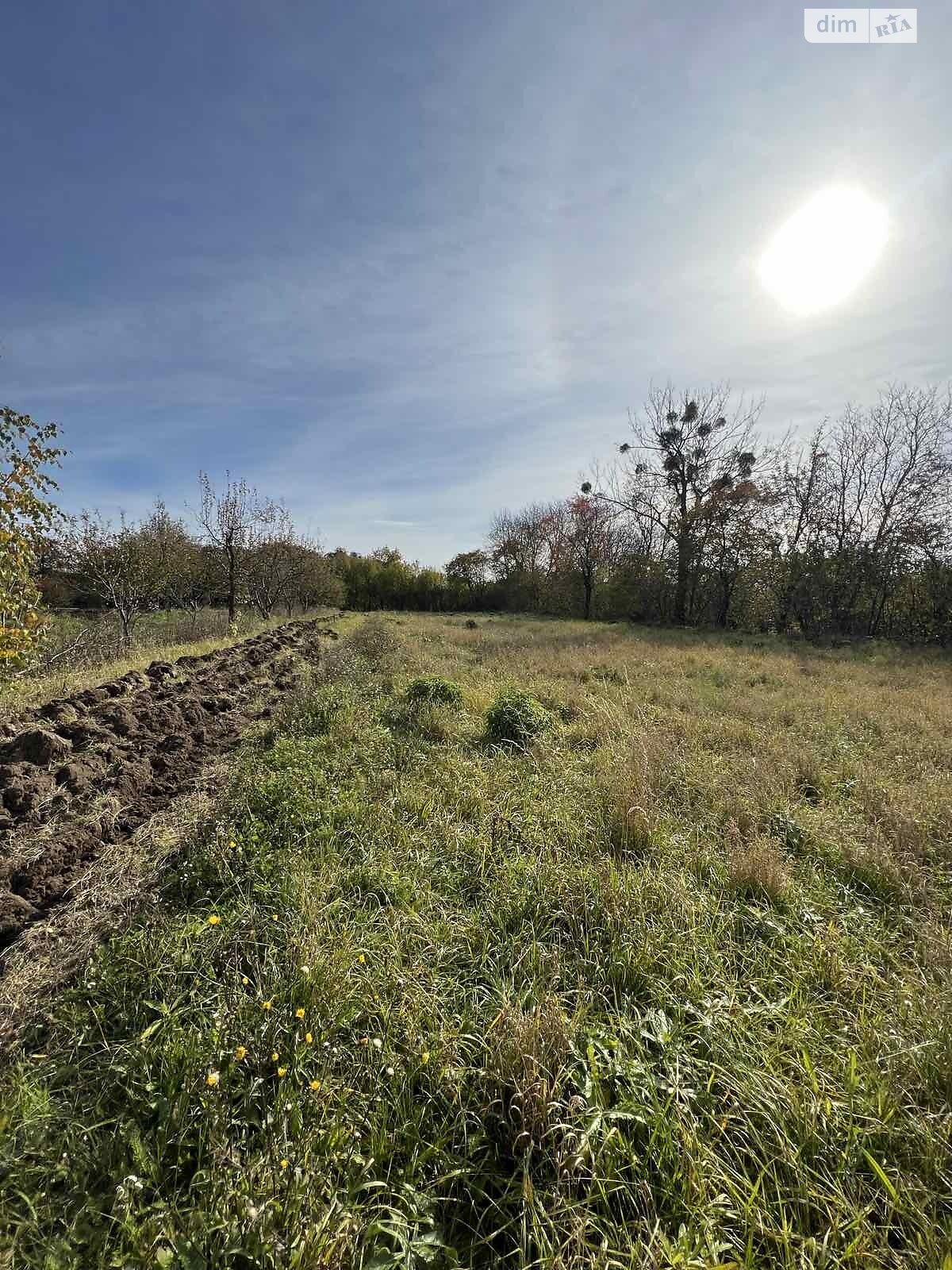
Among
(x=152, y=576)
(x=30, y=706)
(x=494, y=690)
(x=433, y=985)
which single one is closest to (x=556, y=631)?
(x=494, y=690)

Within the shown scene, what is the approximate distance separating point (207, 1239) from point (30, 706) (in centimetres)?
636

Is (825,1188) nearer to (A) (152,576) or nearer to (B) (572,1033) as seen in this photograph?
(B) (572,1033)

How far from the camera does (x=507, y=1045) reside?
67.1 inches

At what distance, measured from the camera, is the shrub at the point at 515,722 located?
16.5ft

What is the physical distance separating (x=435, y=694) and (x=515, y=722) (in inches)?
57.9

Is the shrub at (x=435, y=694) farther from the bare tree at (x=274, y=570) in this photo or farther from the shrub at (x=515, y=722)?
the bare tree at (x=274, y=570)

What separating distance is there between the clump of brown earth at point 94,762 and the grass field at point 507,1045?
70 cm

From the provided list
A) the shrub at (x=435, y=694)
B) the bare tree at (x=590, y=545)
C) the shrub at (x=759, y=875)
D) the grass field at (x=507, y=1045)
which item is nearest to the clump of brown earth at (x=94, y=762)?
the grass field at (x=507, y=1045)

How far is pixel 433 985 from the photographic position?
6.75 feet

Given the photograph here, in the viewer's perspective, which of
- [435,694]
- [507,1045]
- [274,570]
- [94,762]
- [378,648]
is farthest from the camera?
[274,570]

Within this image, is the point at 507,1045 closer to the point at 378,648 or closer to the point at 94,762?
the point at 94,762

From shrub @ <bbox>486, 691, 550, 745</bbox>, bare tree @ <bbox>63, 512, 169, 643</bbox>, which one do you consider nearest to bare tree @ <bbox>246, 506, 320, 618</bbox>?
bare tree @ <bbox>63, 512, 169, 643</bbox>

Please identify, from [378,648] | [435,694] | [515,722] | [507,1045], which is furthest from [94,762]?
[378,648]

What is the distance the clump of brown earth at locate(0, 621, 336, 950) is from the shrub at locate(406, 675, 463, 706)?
1.99 m
